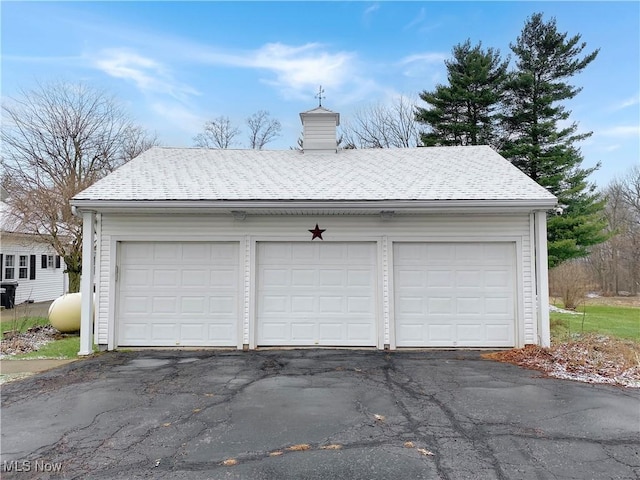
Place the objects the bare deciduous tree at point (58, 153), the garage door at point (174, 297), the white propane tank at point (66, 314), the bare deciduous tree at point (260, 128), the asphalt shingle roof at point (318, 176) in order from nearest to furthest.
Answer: the asphalt shingle roof at point (318, 176) → the garage door at point (174, 297) → the white propane tank at point (66, 314) → the bare deciduous tree at point (58, 153) → the bare deciduous tree at point (260, 128)

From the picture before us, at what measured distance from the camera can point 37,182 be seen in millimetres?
14727

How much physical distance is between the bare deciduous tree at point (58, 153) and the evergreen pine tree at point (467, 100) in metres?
16.3

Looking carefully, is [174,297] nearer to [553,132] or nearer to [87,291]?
[87,291]

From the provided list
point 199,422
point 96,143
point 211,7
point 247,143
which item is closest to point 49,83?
point 96,143

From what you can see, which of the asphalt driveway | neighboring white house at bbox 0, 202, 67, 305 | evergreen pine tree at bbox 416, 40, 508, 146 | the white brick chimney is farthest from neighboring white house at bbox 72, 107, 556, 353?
evergreen pine tree at bbox 416, 40, 508, 146

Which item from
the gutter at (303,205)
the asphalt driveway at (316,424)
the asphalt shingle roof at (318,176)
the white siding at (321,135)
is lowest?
the asphalt driveway at (316,424)

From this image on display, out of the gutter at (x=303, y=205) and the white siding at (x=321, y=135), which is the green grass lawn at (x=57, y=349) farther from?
the white siding at (x=321, y=135)

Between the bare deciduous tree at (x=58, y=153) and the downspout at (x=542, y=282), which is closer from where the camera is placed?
the downspout at (x=542, y=282)

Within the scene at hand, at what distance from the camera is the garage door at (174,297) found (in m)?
7.59

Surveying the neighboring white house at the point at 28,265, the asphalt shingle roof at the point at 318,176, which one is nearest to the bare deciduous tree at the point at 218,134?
the neighboring white house at the point at 28,265

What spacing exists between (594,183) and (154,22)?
2080cm

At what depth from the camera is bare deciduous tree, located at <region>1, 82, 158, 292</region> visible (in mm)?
13047

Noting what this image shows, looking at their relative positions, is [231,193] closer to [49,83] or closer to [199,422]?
[199,422]
